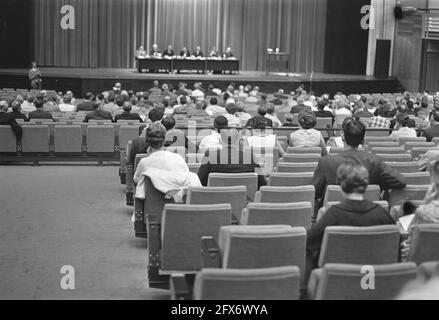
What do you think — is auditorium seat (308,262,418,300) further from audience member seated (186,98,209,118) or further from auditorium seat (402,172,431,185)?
audience member seated (186,98,209,118)

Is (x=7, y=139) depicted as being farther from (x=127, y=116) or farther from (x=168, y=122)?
(x=168, y=122)

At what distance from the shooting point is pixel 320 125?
42.0 ft

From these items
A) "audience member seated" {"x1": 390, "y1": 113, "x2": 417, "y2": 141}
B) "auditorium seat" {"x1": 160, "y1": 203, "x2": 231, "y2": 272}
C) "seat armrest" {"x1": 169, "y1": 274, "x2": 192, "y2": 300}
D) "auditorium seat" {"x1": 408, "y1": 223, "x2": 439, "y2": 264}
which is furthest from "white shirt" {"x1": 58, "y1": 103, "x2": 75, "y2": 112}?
"auditorium seat" {"x1": 408, "y1": 223, "x2": 439, "y2": 264}

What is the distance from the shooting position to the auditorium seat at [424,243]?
402 centimetres

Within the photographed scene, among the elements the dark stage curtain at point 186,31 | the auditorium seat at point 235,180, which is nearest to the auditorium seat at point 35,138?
the auditorium seat at point 235,180

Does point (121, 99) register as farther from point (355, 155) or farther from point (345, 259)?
point (345, 259)

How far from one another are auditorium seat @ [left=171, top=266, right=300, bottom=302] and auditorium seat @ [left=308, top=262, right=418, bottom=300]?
0.18 metres

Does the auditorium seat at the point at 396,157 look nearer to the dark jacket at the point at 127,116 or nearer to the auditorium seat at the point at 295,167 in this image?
the auditorium seat at the point at 295,167

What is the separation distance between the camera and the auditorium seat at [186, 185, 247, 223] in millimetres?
5320

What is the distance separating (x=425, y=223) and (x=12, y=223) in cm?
444

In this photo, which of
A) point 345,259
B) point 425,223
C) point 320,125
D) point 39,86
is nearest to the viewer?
point 345,259

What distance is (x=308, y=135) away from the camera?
8.28 m
